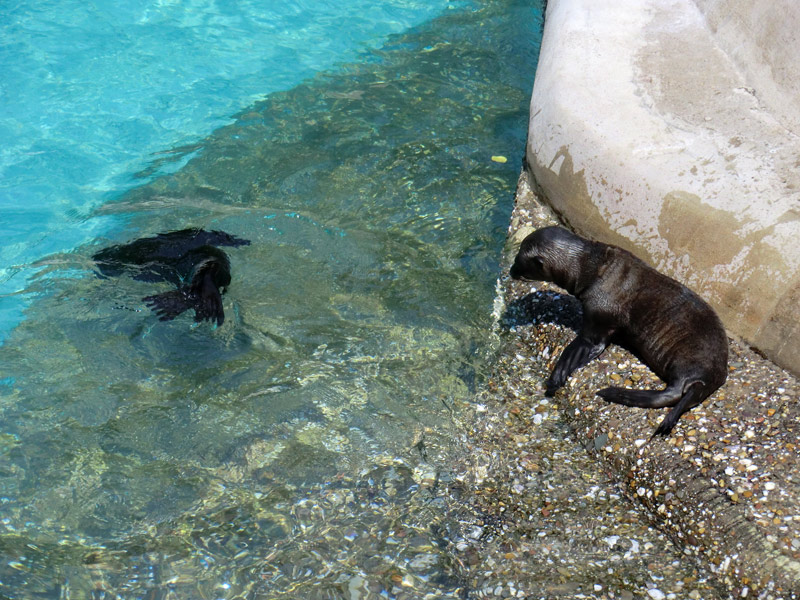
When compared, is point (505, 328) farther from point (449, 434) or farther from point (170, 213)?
point (170, 213)

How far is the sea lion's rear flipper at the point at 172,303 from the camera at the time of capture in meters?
5.21

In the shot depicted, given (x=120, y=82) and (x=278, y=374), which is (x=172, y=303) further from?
(x=120, y=82)

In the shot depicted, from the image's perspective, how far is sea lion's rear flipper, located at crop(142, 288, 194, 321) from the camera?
5207 millimetres

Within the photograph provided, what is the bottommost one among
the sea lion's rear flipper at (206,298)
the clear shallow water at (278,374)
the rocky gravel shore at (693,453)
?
the clear shallow water at (278,374)

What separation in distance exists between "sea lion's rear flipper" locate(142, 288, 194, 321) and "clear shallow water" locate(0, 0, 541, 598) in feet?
0.85

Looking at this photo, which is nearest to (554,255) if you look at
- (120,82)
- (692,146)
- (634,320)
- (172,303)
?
(634,320)

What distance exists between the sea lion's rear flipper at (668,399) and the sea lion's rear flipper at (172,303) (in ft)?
9.73

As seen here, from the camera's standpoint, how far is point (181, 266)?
18.4ft

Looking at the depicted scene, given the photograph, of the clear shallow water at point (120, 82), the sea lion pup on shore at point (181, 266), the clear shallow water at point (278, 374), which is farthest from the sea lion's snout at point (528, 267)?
the clear shallow water at point (120, 82)

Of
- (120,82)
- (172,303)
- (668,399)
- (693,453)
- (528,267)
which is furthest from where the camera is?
(120,82)

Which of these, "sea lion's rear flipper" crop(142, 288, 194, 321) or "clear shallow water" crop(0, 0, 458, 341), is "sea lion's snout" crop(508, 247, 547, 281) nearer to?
"sea lion's rear flipper" crop(142, 288, 194, 321)

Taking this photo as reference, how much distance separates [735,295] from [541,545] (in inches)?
79.0

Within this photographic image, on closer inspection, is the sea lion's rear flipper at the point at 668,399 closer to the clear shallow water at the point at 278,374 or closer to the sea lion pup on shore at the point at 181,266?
the clear shallow water at the point at 278,374

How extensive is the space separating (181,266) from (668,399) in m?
3.56
